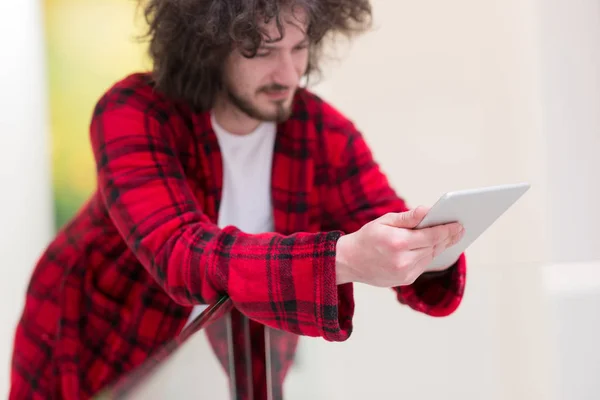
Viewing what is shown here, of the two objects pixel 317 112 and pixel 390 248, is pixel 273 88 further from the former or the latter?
pixel 390 248

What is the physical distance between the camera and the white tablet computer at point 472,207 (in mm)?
565

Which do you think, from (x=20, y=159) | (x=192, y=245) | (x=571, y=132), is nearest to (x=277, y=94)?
(x=192, y=245)

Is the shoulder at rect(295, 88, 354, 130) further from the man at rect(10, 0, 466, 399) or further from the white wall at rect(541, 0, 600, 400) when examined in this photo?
the white wall at rect(541, 0, 600, 400)

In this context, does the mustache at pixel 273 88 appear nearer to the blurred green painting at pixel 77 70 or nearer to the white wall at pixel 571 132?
the white wall at pixel 571 132

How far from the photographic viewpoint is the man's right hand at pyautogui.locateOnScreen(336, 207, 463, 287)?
59cm

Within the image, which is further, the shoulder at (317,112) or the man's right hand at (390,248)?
the shoulder at (317,112)

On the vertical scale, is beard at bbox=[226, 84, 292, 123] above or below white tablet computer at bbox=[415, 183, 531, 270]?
above

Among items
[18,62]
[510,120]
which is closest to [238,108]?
[510,120]

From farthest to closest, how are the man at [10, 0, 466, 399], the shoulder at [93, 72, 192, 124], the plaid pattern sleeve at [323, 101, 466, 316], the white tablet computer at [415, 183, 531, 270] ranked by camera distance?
the plaid pattern sleeve at [323, 101, 466, 316] < the shoulder at [93, 72, 192, 124] < the man at [10, 0, 466, 399] < the white tablet computer at [415, 183, 531, 270]

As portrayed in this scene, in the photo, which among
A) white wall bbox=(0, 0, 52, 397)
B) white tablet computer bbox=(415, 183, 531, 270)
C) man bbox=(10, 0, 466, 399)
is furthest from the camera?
white wall bbox=(0, 0, 52, 397)

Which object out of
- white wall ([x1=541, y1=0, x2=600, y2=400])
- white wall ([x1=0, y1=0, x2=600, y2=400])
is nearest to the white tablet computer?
white wall ([x1=0, y1=0, x2=600, y2=400])

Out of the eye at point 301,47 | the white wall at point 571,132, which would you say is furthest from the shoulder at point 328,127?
the white wall at point 571,132

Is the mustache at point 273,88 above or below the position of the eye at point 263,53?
below

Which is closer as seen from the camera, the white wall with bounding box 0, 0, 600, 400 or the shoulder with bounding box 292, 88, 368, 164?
the white wall with bounding box 0, 0, 600, 400
